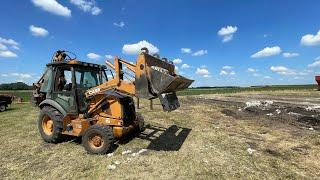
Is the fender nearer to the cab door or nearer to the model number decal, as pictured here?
the cab door

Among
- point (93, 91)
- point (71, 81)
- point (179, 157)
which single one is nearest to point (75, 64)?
point (71, 81)

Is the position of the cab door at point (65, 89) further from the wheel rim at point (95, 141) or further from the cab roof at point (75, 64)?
the wheel rim at point (95, 141)

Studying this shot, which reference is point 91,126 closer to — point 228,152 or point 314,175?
point 228,152

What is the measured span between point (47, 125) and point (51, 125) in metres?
0.20

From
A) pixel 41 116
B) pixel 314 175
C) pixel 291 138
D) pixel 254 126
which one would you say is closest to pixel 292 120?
pixel 254 126

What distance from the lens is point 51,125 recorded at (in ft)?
32.1

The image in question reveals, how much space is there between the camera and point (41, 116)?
32.0 feet

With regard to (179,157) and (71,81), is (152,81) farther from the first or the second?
(71,81)

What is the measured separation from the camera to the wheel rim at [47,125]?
9797mm

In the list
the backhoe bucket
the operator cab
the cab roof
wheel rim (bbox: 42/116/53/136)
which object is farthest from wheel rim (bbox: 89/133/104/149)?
the cab roof

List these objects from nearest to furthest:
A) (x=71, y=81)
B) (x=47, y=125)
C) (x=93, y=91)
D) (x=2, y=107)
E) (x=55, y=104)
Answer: (x=93, y=91)
(x=71, y=81)
(x=55, y=104)
(x=47, y=125)
(x=2, y=107)

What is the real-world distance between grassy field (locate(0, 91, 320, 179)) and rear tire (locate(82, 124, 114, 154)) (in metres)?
0.20

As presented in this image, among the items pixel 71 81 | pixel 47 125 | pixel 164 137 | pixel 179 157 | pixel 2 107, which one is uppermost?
pixel 71 81

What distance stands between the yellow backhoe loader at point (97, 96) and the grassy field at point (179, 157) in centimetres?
50
